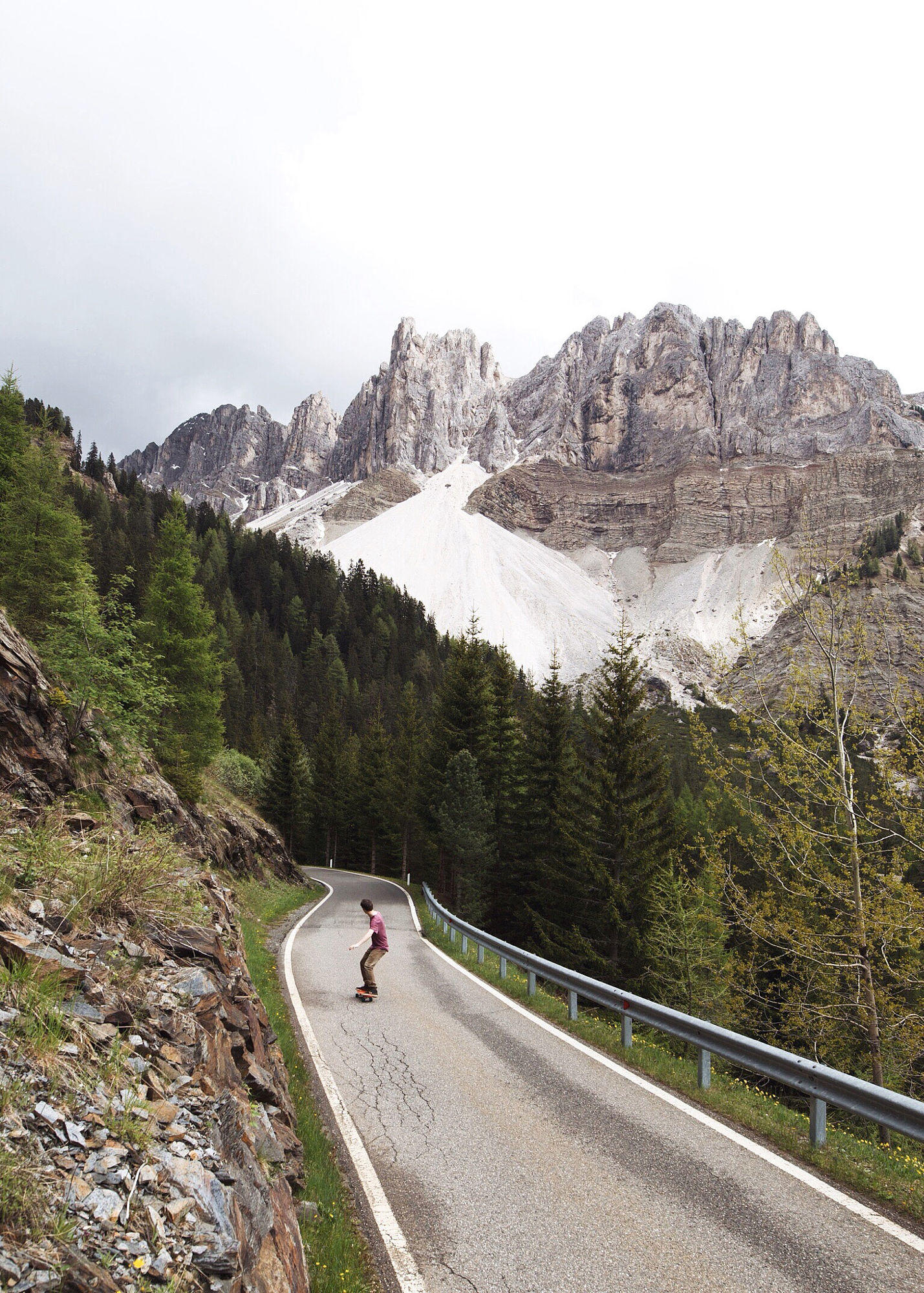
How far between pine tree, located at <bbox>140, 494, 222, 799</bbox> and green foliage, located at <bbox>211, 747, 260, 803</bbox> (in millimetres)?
6420

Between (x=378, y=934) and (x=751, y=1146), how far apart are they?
24.4 ft

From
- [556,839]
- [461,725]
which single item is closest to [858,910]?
[556,839]

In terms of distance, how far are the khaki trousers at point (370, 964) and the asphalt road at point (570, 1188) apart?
7.21 feet

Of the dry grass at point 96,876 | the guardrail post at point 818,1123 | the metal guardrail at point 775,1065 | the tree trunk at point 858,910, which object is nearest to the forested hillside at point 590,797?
the tree trunk at point 858,910

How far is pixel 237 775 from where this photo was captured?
37.0 meters

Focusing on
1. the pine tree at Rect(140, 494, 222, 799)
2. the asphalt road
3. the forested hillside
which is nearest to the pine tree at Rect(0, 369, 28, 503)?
the forested hillside

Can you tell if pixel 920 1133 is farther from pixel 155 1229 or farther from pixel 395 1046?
pixel 395 1046

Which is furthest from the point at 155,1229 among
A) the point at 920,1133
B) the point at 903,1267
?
the point at 920,1133

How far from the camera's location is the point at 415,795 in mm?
36719

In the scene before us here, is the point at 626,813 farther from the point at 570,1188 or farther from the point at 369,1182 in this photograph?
the point at 369,1182

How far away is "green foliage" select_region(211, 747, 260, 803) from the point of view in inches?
1374

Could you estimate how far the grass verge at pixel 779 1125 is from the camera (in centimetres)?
482

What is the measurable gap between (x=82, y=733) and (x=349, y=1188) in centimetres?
1025

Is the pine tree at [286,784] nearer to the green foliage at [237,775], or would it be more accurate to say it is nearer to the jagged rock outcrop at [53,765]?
the green foliage at [237,775]
